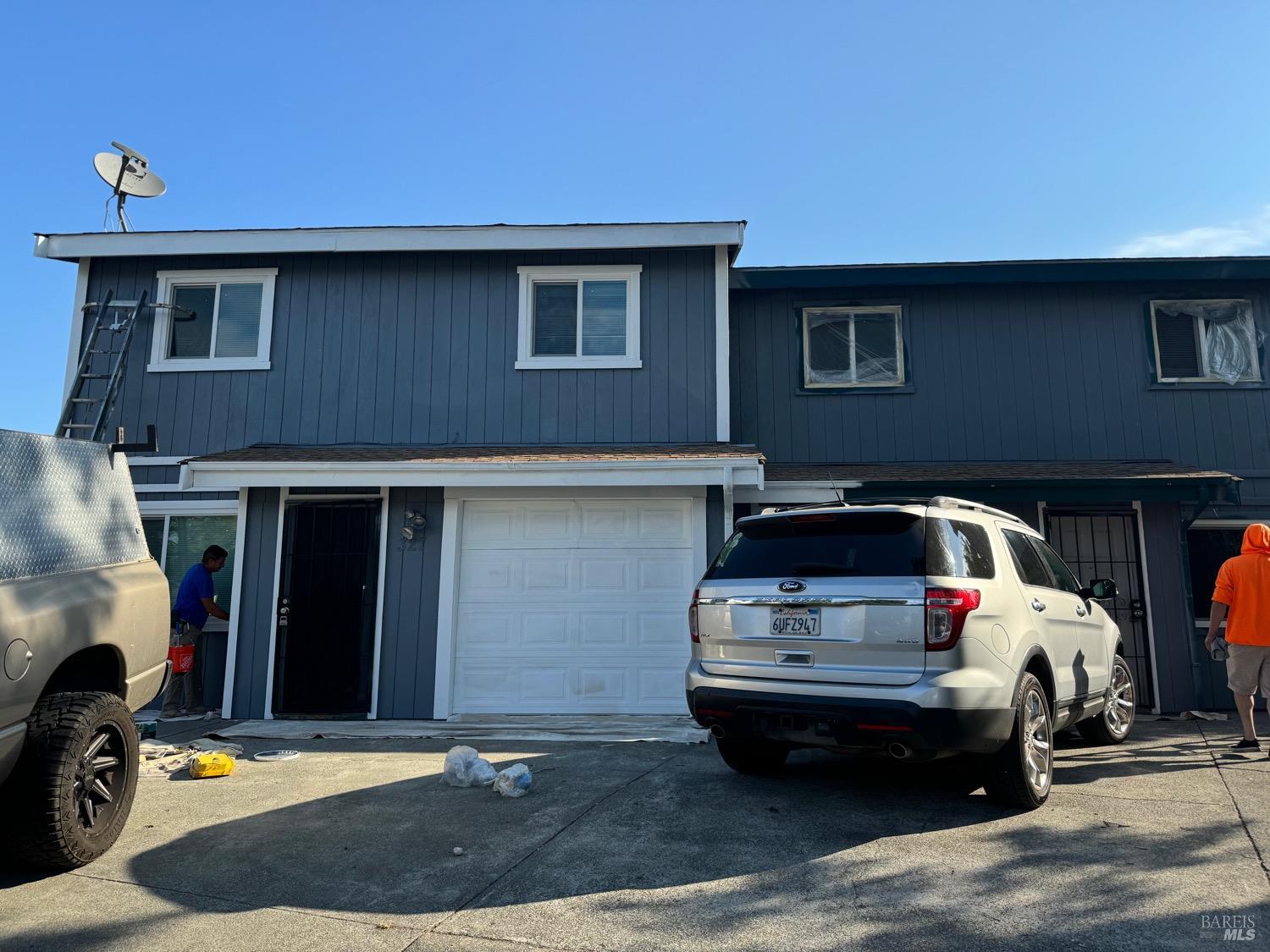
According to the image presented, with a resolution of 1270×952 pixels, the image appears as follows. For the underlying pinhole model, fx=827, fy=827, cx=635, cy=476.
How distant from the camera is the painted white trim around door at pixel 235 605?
891 centimetres

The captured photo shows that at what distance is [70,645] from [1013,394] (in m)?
9.88

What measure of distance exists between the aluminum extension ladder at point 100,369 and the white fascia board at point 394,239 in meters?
0.64

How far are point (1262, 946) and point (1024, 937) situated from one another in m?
0.87

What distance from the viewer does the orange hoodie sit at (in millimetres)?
6426

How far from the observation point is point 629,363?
958 cm

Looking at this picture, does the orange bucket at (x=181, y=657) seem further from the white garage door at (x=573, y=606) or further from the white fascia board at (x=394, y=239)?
the white fascia board at (x=394, y=239)

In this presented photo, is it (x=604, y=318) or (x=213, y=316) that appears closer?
(x=604, y=318)

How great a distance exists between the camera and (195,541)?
9.58m

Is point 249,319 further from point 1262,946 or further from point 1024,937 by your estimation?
point 1262,946

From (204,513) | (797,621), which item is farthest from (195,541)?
(797,621)

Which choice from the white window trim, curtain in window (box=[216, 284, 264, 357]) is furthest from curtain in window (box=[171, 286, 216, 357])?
the white window trim

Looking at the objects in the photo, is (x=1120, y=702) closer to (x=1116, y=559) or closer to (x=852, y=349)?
(x=1116, y=559)

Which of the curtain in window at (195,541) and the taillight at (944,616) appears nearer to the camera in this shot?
the taillight at (944,616)

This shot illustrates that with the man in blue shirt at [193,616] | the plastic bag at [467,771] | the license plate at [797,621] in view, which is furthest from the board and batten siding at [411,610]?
the license plate at [797,621]
